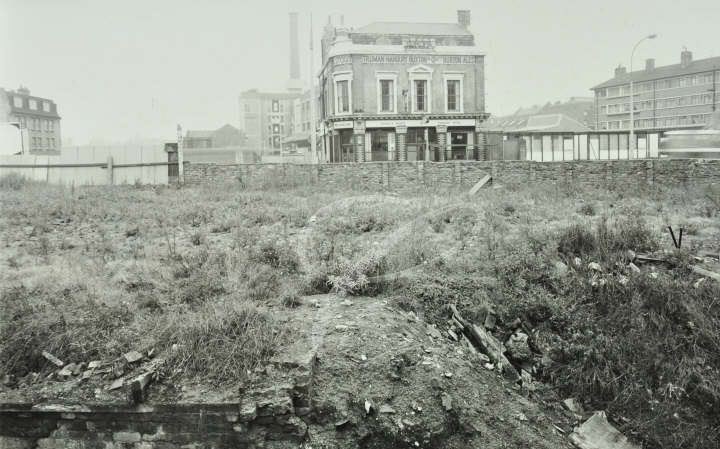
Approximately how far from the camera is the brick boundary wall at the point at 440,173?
21.8 metres

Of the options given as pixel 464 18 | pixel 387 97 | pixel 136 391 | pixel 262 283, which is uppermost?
pixel 464 18

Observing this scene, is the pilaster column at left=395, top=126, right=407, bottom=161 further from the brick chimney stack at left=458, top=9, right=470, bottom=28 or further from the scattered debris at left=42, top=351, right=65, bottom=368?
the scattered debris at left=42, top=351, right=65, bottom=368

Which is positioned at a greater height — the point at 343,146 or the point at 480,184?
the point at 343,146

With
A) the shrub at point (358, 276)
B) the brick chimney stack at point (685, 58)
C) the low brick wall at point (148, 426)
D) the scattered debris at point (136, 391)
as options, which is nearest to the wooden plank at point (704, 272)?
the shrub at point (358, 276)

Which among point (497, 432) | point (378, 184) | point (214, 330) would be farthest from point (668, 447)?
point (378, 184)

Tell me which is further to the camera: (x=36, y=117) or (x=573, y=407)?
(x=36, y=117)

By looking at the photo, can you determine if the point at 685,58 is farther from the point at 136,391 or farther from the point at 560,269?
the point at 136,391

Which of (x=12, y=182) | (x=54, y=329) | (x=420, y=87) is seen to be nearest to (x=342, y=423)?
(x=54, y=329)

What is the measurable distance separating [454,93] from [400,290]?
27.8 metres

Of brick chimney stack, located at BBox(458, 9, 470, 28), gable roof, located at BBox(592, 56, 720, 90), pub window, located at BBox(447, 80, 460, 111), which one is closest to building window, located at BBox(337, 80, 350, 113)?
pub window, located at BBox(447, 80, 460, 111)

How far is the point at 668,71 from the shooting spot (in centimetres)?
6159

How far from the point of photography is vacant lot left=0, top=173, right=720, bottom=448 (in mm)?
6789

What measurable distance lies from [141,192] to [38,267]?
9875 millimetres

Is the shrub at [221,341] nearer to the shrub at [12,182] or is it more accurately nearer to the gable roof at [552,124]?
the shrub at [12,182]
